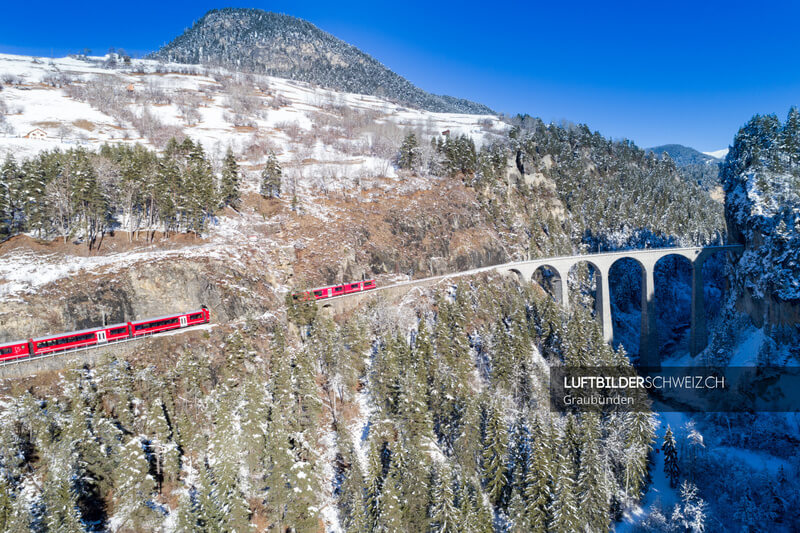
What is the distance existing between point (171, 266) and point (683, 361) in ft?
302

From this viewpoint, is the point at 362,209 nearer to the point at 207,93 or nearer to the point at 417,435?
the point at 417,435

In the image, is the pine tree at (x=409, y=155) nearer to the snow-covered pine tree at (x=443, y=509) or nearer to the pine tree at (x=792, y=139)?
the pine tree at (x=792, y=139)

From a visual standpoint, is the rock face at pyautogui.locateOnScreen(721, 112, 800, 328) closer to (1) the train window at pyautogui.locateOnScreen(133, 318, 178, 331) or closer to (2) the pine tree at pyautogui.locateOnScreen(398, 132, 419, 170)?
(2) the pine tree at pyautogui.locateOnScreen(398, 132, 419, 170)

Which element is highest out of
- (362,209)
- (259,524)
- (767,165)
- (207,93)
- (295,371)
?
(207,93)

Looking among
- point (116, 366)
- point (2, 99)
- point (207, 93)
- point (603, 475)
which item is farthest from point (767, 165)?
point (2, 99)

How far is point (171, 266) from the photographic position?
4778cm

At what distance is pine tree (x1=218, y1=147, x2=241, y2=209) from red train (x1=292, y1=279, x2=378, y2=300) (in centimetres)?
2608

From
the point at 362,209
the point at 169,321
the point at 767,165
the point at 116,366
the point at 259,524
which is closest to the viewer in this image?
the point at 259,524

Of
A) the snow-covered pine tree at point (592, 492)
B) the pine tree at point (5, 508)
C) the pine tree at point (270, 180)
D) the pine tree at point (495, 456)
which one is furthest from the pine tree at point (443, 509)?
the pine tree at point (270, 180)

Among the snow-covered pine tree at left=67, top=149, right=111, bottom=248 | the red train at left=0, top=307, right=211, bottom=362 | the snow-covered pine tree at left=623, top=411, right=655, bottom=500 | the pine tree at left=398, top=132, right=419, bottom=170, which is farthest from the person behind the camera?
the pine tree at left=398, top=132, right=419, bottom=170

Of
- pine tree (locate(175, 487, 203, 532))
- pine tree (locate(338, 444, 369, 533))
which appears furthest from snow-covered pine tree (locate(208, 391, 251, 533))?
pine tree (locate(338, 444, 369, 533))

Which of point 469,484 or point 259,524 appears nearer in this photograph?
point 259,524

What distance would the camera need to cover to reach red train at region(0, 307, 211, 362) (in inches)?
1364

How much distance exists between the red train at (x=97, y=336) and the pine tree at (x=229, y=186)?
27957 mm
